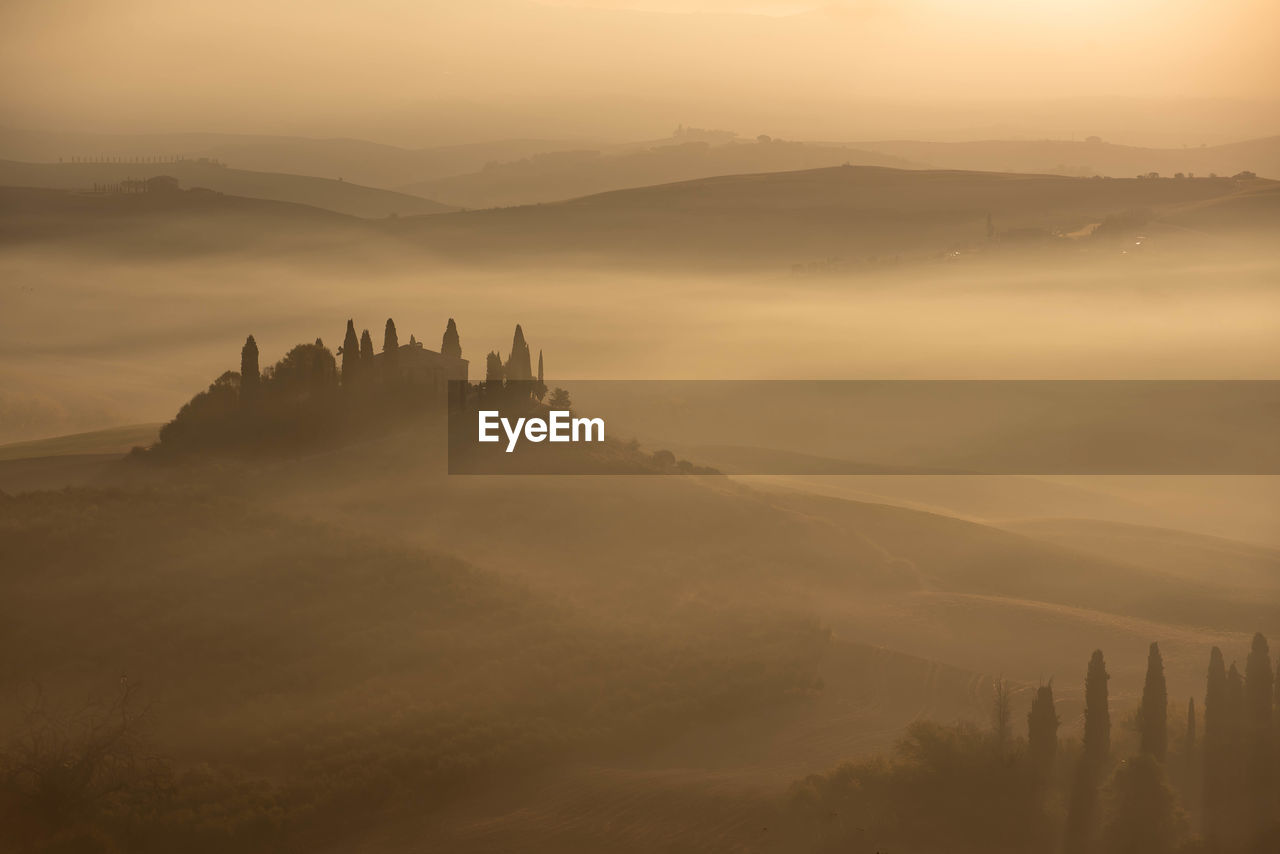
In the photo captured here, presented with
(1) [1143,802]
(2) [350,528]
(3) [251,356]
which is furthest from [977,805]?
(3) [251,356]

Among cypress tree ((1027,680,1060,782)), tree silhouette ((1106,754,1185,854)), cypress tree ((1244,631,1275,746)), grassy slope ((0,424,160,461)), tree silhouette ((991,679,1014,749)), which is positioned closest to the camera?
tree silhouette ((1106,754,1185,854))

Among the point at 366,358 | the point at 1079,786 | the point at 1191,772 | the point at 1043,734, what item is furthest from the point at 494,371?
the point at 1191,772

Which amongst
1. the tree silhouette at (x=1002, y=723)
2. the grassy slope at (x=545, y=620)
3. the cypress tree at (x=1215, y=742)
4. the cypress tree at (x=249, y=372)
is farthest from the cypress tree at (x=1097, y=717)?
the cypress tree at (x=249, y=372)

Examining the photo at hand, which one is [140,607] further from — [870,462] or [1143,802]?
[870,462]

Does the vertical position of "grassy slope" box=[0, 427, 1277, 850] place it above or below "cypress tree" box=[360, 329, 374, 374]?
below

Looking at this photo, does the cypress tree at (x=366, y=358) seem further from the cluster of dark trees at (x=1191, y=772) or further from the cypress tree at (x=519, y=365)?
the cluster of dark trees at (x=1191, y=772)

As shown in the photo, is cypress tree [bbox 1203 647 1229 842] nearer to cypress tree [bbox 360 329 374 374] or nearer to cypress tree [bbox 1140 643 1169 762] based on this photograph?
cypress tree [bbox 1140 643 1169 762]

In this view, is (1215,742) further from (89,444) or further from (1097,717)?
(89,444)

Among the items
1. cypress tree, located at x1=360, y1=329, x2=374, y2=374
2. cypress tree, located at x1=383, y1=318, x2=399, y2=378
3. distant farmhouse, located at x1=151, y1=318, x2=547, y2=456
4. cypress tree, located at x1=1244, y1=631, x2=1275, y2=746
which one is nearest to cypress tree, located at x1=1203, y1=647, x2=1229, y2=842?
cypress tree, located at x1=1244, y1=631, x2=1275, y2=746

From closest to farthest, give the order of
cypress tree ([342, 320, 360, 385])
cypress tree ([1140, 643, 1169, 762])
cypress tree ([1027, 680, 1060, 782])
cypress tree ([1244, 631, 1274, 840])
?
1. cypress tree ([1244, 631, 1274, 840])
2. cypress tree ([1027, 680, 1060, 782])
3. cypress tree ([1140, 643, 1169, 762])
4. cypress tree ([342, 320, 360, 385])
